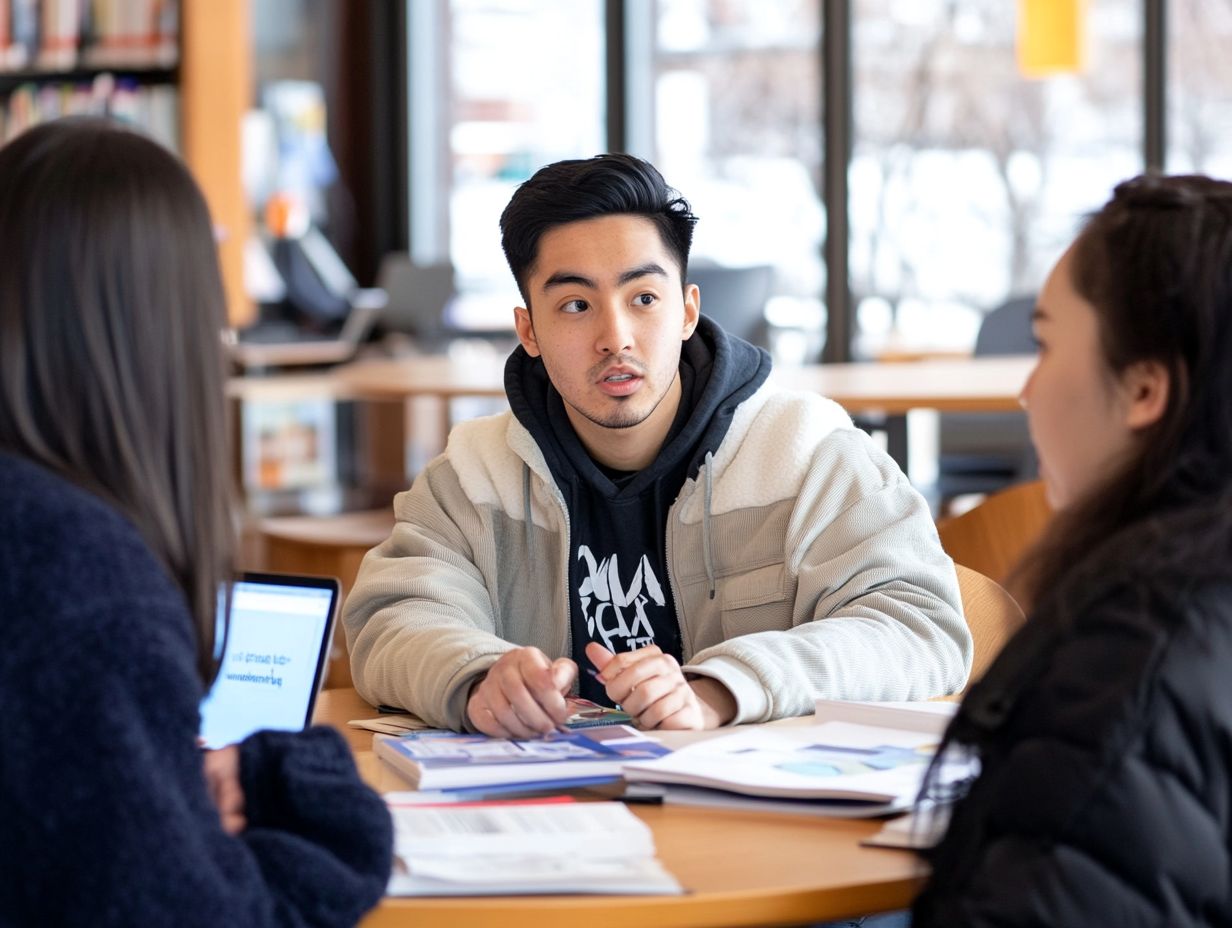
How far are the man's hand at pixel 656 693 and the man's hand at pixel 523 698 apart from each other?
1.6 inches

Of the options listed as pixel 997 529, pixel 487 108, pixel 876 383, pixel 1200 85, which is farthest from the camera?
pixel 487 108

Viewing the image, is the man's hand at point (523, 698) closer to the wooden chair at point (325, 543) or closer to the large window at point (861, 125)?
the wooden chair at point (325, 543)

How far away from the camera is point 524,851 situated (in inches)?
46.4

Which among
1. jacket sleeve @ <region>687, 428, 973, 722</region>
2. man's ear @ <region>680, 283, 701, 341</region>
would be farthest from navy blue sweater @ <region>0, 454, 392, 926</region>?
man's ear @ <region>680, 283, 701, 341</region>

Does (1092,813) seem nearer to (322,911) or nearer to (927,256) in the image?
(322,911)

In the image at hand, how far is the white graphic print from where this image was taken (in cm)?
192

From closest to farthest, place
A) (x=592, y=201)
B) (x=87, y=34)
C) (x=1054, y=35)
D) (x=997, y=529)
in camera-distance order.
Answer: (x=592, y=201)
(x=997, y=529)
(x=87, y=34)
(x=1054, y=35)

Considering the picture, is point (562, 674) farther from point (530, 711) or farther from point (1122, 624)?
point (1122, 624)

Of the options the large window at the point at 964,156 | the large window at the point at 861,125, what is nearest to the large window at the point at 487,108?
the large window at the point at 861,125

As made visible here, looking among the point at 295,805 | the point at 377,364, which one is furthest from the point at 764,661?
the point at 377,364

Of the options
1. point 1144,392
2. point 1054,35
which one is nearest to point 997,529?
point 1144,392

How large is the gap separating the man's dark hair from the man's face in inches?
0.5

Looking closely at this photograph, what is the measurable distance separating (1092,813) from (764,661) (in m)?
0.61

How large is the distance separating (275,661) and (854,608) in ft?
1.94
